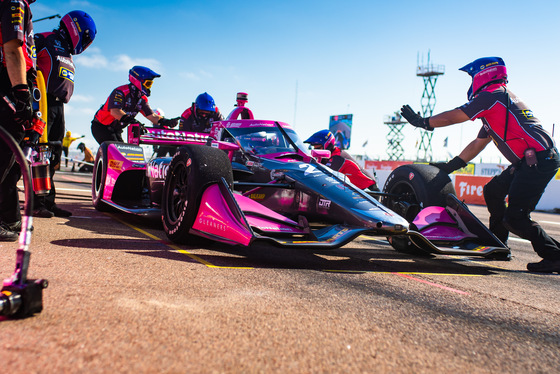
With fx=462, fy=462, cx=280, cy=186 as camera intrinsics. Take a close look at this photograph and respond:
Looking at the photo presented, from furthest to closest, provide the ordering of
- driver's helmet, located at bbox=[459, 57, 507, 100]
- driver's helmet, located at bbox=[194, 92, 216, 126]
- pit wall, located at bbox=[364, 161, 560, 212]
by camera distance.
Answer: pit wall, located at bbox=[364, 161, 560, 212], driver's helmet, located at bbox=[194, 92, 216, 126], driver's helmet, located at bbox=[459, 57, 507, 100]

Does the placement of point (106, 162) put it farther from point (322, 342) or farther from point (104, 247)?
point (322, 342)

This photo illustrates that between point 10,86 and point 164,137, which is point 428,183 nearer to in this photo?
point 164,137

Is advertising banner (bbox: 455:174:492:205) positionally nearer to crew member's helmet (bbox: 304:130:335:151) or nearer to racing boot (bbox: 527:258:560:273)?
crew member's helmet (bbox: 304:130:335:151)

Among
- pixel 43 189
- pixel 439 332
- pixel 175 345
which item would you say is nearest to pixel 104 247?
pixel 43 189

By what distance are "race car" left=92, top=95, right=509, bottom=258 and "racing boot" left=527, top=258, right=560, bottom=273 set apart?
0.40 meters

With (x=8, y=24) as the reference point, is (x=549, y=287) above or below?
below

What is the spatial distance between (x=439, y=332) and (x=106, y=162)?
5242 millimetres

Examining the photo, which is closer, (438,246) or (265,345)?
(265,345)

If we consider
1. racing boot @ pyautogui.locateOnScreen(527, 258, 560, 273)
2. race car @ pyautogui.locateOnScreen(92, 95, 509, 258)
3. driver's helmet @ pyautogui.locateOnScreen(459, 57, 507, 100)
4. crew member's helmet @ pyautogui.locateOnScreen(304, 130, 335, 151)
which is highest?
driver's helmet @ pyautogui.locateOnScreen(459, 57, 507, 100)

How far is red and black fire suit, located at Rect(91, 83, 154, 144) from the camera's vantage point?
7590 millimetres

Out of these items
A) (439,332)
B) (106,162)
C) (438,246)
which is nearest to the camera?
(439,332)

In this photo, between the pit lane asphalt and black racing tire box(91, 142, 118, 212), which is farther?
black racing tire box(91, 142, 118, 212)

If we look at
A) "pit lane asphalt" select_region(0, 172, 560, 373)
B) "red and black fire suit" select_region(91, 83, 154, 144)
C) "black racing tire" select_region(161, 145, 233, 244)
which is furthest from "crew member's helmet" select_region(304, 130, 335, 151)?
"pit lane asphalt" select_region(0, 172, 560, 373)

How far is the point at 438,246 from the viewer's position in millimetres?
4371
